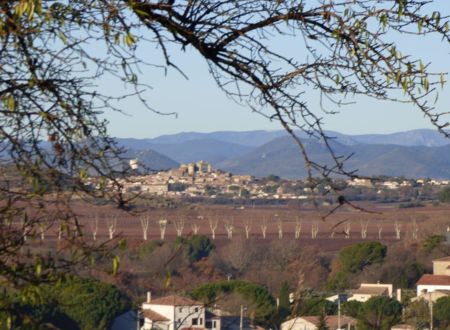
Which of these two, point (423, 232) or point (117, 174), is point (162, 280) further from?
point (423, 232)

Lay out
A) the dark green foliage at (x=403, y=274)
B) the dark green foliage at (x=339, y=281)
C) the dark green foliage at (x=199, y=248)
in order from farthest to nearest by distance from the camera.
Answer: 1. the dark green foliage at (x=199, y=248)
2. the dark green foliage at (x=403, y=274)
3. the dark green foliage at (x=339, y=281)

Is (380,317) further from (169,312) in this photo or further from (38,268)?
(38,268)

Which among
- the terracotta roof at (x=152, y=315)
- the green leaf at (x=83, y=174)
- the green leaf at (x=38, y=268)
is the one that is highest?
the green leaf at (x=83, y=174)

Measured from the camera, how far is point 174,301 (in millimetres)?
3803

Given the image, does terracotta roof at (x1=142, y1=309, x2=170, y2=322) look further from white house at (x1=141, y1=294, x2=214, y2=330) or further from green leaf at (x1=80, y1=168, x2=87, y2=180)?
green leaf at (x1=80, y1=168, x2=87, y2=180)

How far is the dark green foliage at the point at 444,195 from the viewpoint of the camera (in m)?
61.1

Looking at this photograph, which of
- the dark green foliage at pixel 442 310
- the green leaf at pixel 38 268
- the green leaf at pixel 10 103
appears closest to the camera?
the green leaf at pixel 38 268

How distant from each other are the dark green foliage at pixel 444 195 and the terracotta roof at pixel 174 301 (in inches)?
2232

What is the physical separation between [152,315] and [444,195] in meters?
59.9

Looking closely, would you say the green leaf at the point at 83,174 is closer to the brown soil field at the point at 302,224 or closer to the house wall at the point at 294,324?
the house wall at the point at 294,324

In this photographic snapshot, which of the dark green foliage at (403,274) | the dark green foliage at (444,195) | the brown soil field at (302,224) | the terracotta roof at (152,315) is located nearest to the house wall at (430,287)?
the dark green foliage at (403,274)

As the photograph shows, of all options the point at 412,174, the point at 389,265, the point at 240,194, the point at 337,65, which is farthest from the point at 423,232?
the point at 412,174

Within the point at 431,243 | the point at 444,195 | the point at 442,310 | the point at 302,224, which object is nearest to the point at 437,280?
the point at 431,243

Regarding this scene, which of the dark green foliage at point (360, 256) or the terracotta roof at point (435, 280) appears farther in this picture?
the dark green foliage at point (360, 256)
